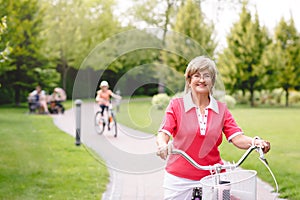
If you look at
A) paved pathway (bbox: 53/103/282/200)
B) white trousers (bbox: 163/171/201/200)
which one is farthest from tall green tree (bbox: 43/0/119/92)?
white trousers (bbox: 163/171/201/200)

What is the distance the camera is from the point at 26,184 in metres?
6.70

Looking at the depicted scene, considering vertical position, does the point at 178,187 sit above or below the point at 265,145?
below

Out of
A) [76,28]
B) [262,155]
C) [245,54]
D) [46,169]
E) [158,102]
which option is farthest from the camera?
[76,28]

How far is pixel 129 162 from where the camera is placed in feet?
13.8

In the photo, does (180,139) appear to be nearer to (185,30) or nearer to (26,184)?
(26,184)

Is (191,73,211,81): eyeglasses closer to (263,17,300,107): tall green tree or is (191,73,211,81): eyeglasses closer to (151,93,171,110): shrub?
(151,93,171,110): shrub

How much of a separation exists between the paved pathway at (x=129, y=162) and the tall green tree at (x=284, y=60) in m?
22.2

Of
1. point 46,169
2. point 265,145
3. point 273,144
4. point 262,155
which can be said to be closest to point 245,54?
point 273,144

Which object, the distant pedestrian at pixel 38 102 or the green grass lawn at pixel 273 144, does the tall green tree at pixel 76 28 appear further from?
the green grass lawn at pixel 273 144

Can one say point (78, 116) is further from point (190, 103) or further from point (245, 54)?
point (245, 54)

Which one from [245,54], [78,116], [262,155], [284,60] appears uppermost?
[245,54]

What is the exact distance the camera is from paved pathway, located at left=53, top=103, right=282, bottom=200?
406 cm

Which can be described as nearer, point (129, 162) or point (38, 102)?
point (129, 162)

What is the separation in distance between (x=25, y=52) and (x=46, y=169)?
1688 cm
